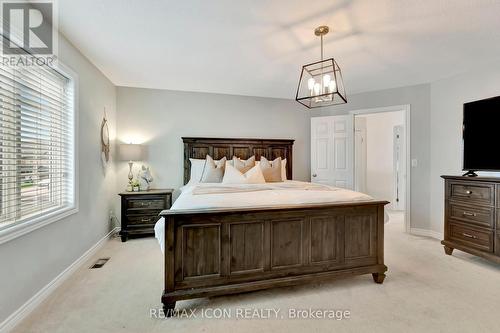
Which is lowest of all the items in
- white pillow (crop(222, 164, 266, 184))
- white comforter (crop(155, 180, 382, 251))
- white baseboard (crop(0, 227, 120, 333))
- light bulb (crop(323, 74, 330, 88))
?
white baseboard (crop(0, 227, 120, 333))

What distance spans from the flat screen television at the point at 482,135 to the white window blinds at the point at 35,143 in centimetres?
479

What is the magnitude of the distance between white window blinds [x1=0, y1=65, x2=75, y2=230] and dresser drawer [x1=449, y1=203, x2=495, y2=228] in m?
4.59

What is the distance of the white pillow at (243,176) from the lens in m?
3.68

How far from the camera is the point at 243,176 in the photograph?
373cm

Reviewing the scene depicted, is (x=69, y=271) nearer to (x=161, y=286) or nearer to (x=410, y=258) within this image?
(x=161, y=286)

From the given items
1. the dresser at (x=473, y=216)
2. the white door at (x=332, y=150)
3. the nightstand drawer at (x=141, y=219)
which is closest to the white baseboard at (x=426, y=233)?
the dresser at (x=473, y=216)

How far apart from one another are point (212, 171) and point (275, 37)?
2199 millimetres

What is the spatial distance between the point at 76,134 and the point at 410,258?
4.27 meters

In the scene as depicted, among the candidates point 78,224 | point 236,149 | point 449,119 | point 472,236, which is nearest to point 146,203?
point 78,224

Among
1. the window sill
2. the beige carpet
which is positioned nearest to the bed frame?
the beige carpet

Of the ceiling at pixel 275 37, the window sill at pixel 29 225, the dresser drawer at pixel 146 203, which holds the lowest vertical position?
the dresser drawer at pixel 146 203

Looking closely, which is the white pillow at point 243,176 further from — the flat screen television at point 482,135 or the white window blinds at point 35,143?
the flat screen television at point 482,135

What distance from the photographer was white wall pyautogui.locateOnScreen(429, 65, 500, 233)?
10.7ft

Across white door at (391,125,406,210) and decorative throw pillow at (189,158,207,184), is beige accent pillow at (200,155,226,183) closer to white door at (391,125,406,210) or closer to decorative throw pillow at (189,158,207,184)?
decorative throw pillow at (189,158,207,184)
